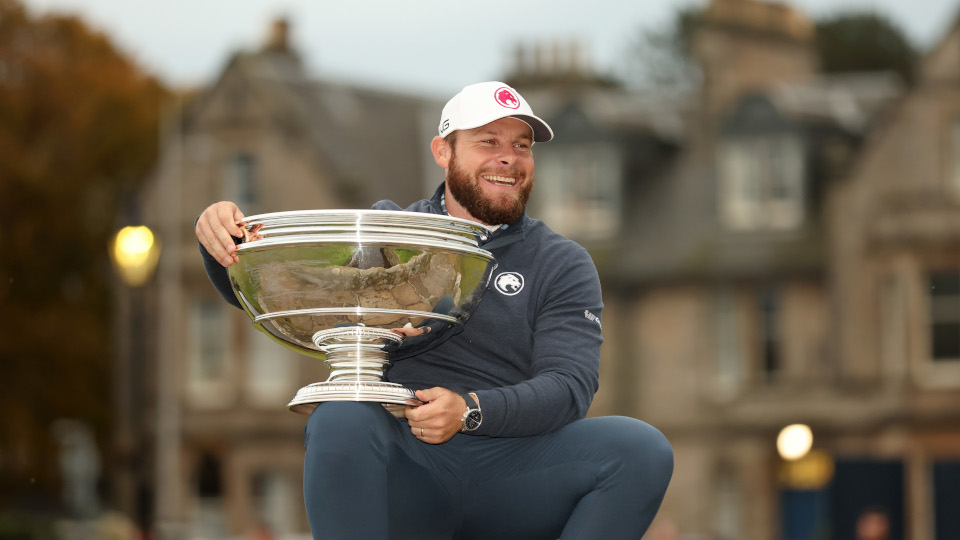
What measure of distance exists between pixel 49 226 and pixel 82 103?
9.95ft

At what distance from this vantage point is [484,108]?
5117 mm

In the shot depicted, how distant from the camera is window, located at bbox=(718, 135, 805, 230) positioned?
34.8 metres

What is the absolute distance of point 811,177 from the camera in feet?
115

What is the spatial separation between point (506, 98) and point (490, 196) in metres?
0.29

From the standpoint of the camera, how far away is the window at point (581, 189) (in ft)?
118

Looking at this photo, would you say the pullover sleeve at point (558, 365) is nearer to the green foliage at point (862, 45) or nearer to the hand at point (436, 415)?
the hand at point (436, 415)

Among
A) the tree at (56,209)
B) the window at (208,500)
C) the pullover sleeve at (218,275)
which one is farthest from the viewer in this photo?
the window at (208,500)

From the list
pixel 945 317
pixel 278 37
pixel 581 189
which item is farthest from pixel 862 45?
pixel 945 317

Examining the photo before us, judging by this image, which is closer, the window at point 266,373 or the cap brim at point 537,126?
the cap brim at point 537,126

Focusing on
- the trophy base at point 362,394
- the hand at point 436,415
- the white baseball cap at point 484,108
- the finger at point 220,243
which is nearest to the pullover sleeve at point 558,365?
the hand at point 436,415

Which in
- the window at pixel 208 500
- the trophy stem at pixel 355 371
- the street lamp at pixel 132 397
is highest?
the trophy stem at pixel 355 371

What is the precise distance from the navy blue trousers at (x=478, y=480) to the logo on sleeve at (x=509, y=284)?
458 mm

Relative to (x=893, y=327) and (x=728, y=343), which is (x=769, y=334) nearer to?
(x=728, y=343)

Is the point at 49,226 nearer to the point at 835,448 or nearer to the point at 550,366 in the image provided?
the point at 835,448
